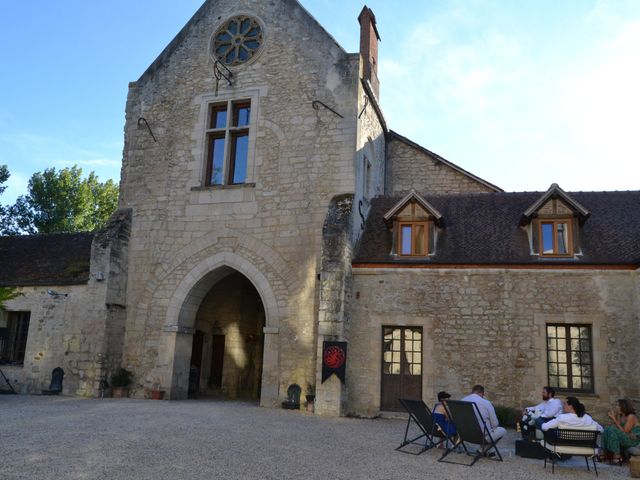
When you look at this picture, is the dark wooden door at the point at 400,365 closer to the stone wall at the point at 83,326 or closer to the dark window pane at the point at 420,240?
the dark window pane at the point at 420,240

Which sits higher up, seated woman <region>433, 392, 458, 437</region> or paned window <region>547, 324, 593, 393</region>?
paned window <region>547, 324, 593, 393</region>

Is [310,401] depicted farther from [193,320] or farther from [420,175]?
[420,175]

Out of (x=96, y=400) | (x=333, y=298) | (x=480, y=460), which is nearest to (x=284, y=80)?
(x=333, y=298)

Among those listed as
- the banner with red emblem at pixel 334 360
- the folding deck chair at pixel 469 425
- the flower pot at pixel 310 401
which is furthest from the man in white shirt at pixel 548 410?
the flower pot at pixel 310 401

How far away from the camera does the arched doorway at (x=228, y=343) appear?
16562mm

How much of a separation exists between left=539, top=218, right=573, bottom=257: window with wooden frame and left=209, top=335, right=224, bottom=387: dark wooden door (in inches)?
376

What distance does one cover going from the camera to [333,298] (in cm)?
1198

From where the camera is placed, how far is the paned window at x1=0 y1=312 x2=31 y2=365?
611 inches

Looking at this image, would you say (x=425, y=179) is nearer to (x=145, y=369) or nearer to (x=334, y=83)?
(x=334, y=83)

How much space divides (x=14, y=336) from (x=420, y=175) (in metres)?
12.6

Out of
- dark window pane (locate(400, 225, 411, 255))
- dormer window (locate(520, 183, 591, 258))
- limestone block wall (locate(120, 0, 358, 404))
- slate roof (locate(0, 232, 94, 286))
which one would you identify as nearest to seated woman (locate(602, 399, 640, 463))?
dormer window (locate(520, 183, 591, 258))

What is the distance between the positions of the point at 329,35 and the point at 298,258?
578cm

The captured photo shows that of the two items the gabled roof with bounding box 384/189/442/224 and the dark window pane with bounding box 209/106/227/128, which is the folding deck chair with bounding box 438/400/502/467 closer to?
the gabled roof with bounding box 384/189/442/224

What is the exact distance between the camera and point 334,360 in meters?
11.7
